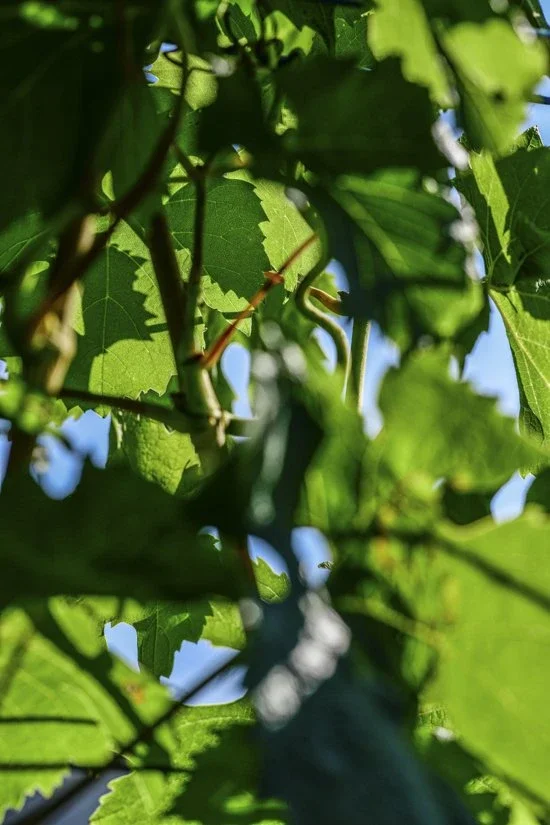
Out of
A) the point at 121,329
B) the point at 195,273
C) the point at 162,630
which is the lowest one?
the point at 162,630

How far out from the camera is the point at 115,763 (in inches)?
17.1

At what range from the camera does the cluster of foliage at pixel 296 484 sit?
0.32 metres

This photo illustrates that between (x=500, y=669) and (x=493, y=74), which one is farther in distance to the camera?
(x=493, y=74)

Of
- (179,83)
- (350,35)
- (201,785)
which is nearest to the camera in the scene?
(201,785)

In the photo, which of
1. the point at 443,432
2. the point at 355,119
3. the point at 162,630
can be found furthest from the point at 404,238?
the point at 162,630

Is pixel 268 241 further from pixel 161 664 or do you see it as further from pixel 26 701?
pixel 26 701

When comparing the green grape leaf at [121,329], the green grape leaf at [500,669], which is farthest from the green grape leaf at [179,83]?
the green grape leaf at [500,669]

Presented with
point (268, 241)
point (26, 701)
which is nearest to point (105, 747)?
point (26, 701)

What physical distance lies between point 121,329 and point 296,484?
0.65 m

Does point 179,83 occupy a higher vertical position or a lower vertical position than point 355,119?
lower

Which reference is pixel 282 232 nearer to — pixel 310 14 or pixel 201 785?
pixel 310 14

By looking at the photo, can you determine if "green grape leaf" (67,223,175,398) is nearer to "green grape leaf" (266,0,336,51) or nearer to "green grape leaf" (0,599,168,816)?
"green grape leaf" (266,0,336,51)

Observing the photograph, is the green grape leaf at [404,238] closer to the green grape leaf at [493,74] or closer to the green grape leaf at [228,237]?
the green grape leaf at [493,74]

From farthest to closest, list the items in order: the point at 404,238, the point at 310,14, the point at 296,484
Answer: the point at 310,14 < the point at 404,238 < the point at 296,484
